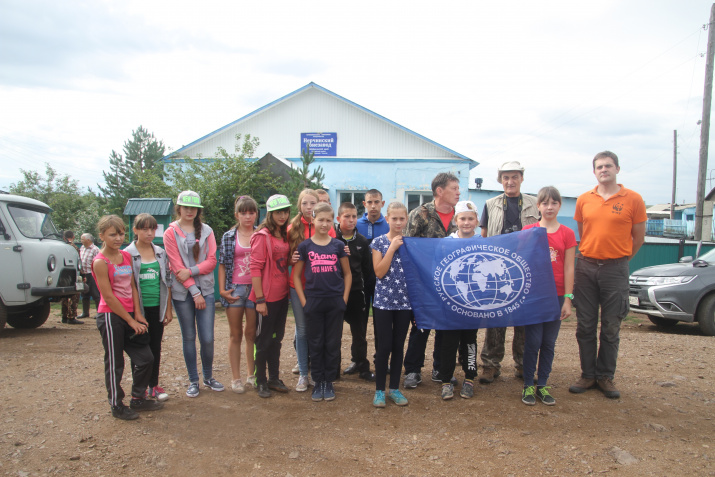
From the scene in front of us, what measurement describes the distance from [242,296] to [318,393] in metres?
1.22

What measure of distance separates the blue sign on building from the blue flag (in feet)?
52.7

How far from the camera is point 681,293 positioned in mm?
8148

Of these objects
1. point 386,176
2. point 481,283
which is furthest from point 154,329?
point 386,176

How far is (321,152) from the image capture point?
19734 millimetres

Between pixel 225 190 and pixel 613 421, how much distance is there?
461 inches

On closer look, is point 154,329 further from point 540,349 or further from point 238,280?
point 540,349

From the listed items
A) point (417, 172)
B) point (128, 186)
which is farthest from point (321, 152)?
point (128, 186)

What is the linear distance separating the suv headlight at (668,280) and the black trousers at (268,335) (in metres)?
7.55

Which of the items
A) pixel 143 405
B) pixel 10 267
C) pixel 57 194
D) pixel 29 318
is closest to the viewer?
pixel 143 405

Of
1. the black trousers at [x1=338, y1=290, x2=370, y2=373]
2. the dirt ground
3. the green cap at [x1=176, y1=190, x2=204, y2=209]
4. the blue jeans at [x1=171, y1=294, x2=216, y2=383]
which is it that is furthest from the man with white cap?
the green cap at [x1=176, y1=190, x2=204, y2=209]

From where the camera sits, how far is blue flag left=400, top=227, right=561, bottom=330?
422cm

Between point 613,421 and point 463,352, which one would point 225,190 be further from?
point 613,421

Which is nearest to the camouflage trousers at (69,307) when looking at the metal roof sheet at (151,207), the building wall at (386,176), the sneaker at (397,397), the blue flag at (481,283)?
the metal roof sheet at (151,207)

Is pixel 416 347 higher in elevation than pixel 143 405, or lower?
higher
